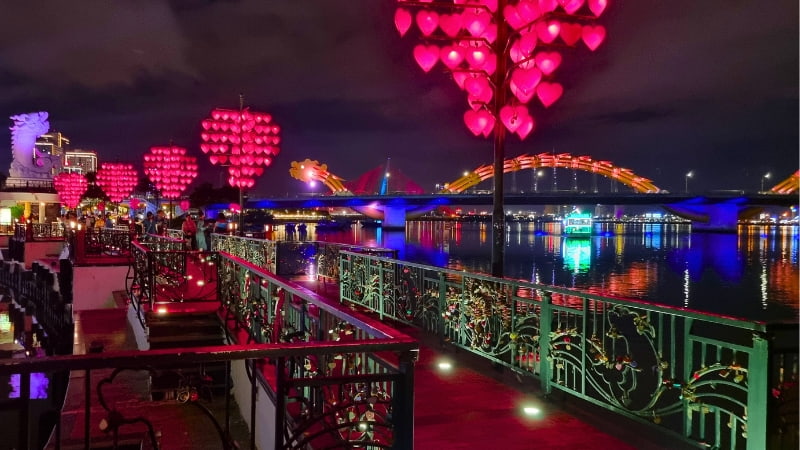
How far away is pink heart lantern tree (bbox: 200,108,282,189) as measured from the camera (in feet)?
67.8

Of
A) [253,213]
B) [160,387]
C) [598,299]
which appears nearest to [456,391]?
[598,299]

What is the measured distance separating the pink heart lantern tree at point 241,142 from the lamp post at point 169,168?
10.6 m

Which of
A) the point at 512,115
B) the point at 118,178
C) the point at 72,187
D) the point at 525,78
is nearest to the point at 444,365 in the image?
the point at 512,115

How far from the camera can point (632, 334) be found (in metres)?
16.4

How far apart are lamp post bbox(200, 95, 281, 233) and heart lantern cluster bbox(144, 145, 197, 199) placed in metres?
10.5

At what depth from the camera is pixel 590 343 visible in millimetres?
5594

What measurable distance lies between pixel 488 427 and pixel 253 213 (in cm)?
7397

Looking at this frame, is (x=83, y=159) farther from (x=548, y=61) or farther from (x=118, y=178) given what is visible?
(x=548, y=61)

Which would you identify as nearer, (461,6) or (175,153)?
(461,6)

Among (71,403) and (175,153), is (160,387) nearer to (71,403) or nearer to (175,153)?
(71,403)

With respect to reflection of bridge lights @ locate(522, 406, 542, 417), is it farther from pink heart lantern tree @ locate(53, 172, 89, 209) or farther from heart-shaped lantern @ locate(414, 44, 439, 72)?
pink heart lantern tree @ locate(53, 172, 89, 209)

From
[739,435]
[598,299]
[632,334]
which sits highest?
[598,299]

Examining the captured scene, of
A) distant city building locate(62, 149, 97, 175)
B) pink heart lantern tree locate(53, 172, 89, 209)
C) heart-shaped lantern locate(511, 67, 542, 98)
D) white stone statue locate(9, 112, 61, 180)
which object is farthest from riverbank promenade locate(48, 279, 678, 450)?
distant city building locate(62, 149, 97, 175)

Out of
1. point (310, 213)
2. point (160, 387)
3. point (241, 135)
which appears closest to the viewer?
point (160, 387)
